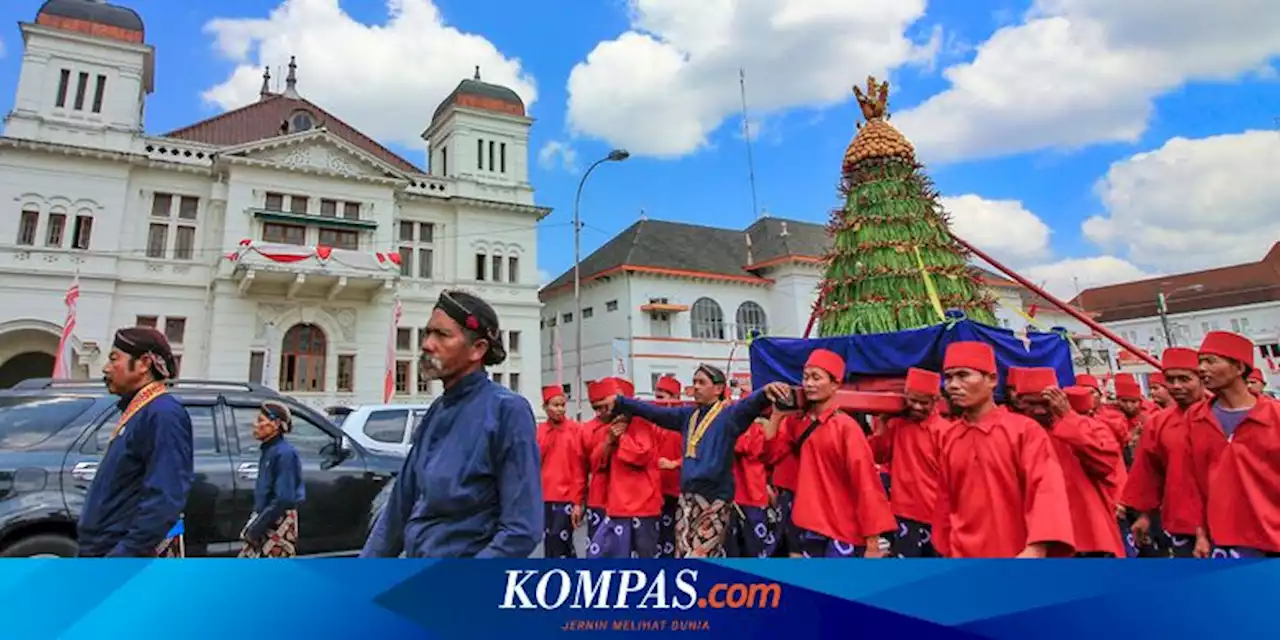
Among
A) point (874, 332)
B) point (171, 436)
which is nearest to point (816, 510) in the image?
point (171, 436)

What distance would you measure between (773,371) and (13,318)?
26.7m

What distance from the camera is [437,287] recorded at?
28.8m

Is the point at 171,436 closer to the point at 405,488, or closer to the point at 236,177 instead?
the point at 405,488

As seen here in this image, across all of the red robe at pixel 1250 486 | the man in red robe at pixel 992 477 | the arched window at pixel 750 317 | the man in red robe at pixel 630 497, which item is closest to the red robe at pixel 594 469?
the man in red robe at pixel 630 497

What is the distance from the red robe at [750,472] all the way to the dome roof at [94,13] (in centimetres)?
3087

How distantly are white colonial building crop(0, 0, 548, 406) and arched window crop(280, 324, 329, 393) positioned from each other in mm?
55

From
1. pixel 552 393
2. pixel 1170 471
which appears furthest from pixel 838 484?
pixel 552 393

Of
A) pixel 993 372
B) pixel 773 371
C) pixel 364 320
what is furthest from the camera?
pixel 364 320

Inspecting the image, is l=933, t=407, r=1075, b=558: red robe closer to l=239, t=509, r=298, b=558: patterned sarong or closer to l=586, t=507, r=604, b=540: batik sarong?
l=586, t=507, r=604, b=540: batik sarong

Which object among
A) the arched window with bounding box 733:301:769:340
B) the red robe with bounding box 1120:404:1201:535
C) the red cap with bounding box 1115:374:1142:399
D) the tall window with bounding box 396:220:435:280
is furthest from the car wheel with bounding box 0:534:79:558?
the arched window with bounding box 733:301:769:340

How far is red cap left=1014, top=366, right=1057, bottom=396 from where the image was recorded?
4500 millimetres

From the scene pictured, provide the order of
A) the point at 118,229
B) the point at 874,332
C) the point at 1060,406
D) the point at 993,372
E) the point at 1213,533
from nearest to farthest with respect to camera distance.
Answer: the point at 993,372
the point at 1213,533
the point at 1060,406
the point at 874,332
the point at 118,229

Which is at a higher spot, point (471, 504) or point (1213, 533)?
point (471, 504)

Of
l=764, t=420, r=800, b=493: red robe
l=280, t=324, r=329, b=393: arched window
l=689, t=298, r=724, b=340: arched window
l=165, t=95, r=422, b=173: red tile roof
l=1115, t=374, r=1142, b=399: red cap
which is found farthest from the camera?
l=689, t=298, r=724, b=340: arched window
